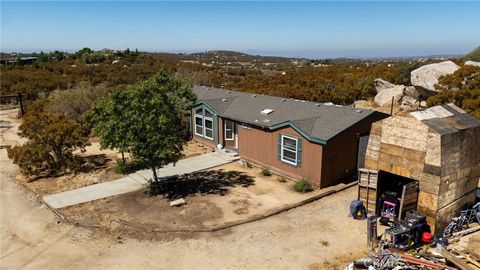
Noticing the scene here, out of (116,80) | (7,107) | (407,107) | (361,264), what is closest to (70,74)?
(116,80)

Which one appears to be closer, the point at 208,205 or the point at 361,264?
the point at 361,264

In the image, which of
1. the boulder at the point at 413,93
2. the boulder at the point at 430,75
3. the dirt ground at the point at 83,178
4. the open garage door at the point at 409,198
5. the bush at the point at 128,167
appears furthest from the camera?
the boulder at the point at 413,93

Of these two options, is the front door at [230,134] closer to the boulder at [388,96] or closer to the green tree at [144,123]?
the green tree at [144,123]

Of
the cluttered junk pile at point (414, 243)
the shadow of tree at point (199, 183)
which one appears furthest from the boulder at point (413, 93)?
the cluttered junk pile at point (414, 243)

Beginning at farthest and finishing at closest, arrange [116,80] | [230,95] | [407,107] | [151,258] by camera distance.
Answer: [116,80] → [407,107] → [230,95] → [151,258]

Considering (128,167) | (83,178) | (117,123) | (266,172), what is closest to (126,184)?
(128,167)


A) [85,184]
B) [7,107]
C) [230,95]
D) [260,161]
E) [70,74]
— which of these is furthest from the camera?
[70,74]

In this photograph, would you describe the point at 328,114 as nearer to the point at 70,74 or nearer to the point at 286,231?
the point at 286,231
